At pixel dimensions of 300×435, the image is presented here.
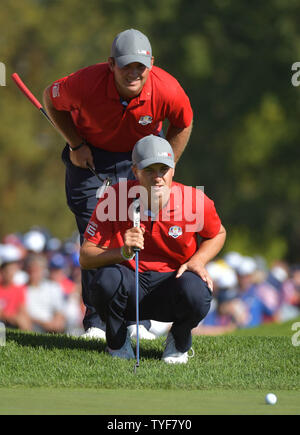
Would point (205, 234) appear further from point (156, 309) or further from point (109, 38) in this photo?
point (109, 38)

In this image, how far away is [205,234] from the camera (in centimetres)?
721

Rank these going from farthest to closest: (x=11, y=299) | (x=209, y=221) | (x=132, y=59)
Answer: (x=11, y=299), (x=132, y=59), (x=209, y=221)

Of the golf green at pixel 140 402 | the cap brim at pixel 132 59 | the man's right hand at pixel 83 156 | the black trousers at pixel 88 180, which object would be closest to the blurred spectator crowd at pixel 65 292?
the black trousers at pixel 88 180

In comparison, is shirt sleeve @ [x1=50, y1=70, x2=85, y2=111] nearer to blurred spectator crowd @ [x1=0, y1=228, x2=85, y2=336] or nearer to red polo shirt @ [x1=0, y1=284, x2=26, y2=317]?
blurred spectator crowd @ [x1=0, y1=228, x2=85, y2=336]

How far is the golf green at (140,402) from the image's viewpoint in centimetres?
522

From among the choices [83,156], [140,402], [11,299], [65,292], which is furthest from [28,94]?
[65,292]

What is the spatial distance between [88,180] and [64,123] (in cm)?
54

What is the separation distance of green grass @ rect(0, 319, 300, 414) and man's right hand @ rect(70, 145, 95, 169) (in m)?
1.45

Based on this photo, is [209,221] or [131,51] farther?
[131,51]

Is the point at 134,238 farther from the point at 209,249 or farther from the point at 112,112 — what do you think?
the point at 112,112

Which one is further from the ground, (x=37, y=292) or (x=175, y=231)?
(x=37, y=292)

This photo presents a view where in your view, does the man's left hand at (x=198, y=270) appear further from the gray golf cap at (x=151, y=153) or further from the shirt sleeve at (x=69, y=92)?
the shirt sleeve at (x=69, y=92)

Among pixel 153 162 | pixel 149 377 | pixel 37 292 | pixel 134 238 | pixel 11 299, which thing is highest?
pixel 37 292

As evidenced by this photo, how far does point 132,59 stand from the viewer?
7.36 m
